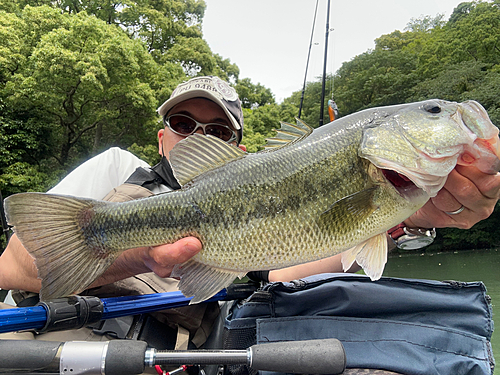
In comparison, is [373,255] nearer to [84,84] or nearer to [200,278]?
[200,278]

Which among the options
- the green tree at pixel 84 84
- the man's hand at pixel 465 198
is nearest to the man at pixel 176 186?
the man's hand at pixel 465 198

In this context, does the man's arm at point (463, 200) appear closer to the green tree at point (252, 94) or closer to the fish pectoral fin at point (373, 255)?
the fish pectoral fin at point (373, 255)

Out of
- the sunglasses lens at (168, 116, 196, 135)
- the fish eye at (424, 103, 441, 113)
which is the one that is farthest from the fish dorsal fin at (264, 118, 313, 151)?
the sunglasses lens at (168, 116, 196, 135)

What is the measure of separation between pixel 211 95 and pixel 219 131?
355 millimetres

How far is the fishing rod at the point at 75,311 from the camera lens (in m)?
1.48

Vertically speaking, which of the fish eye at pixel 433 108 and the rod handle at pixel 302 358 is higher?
the fish eye at pixel 433 108

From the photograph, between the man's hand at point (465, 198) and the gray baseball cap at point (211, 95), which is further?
the gray baseball cap at point (211, 95)

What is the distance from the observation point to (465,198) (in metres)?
1.68

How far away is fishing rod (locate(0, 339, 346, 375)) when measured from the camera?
1.26m

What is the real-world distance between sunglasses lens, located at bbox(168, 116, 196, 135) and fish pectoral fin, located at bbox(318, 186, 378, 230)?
1.87 metres

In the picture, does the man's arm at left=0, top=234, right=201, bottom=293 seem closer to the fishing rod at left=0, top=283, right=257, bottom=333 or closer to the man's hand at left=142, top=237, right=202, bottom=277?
the man's hand at left=142, top=237, right=202, bottom=277

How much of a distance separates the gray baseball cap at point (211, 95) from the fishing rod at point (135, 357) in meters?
2.12

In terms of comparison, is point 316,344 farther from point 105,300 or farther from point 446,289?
point 105,300

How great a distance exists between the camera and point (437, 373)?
1.40m
